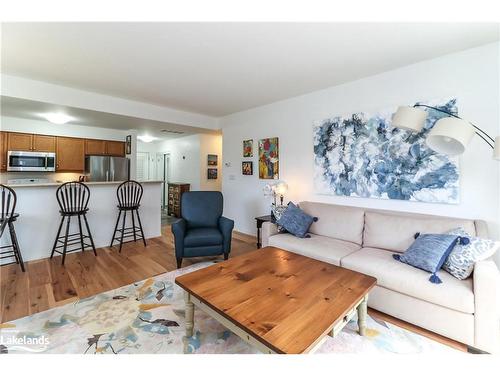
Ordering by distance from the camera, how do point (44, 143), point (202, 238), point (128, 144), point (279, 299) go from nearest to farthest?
point (279, 299)
point (202, 238)
point (44, 143)
point (128, 144)

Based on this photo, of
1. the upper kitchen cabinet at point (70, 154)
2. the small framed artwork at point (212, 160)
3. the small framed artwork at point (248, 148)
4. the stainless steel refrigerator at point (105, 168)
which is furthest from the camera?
the small framed artwork at point (212, 160)

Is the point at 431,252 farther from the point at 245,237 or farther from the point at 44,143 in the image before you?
the point at 44,143

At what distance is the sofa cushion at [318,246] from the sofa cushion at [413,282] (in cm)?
12

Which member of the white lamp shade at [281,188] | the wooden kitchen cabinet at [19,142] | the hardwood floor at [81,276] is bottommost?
the hardwood floor at [81,276]

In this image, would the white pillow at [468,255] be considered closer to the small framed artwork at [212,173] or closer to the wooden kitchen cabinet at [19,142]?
the small framed artwork at [212,173]

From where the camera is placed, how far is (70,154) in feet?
15.9

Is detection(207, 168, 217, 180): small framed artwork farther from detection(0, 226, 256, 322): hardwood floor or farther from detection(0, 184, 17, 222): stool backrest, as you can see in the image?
detection(0, 184, 17, 222): stool backrest

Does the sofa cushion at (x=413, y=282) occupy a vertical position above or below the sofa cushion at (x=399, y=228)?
below

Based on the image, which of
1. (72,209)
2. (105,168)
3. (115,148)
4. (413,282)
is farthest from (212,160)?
(413,282)

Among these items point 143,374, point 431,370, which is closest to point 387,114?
point 431,370

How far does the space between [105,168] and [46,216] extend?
2.11 m

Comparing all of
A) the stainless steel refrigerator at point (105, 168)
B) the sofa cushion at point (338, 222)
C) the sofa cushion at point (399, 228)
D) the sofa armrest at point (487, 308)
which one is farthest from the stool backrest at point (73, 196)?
the sofa armrest at point (487, 308)

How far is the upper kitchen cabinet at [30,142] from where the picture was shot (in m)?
4.28

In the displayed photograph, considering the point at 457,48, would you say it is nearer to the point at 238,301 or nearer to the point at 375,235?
the point at 375,235
